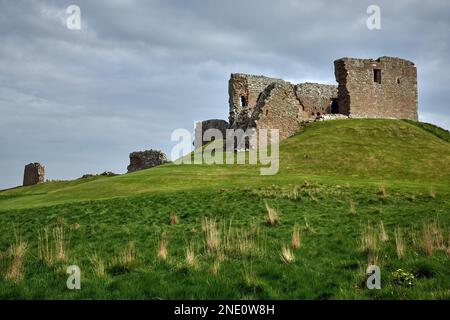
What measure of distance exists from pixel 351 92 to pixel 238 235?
39.4 metres

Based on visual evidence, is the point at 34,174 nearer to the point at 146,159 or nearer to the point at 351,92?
the point at 146,159

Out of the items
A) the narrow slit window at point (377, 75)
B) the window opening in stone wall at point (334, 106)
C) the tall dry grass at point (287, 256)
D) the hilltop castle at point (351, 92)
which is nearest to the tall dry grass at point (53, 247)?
the tall dry grass at point (287, 256)

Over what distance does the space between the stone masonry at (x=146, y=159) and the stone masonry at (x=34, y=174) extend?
12.3m

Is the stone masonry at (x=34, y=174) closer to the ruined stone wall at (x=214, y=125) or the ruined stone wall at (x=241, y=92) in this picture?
the ruined stone wall at (x=214, y=125)

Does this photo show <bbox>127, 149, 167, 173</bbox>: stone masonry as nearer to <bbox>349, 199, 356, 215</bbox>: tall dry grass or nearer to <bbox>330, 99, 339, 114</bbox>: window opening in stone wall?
<bbox>330, 99, 339, 114</bbox>: window opening in stone wall

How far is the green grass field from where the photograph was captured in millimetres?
8141

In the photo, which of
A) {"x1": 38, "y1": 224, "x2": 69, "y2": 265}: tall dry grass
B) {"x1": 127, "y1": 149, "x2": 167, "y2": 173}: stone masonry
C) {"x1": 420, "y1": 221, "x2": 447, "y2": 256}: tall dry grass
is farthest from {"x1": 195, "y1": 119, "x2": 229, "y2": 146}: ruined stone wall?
{"x1": 420, "y1": 221, "x2": 447, "y2": 256}: tall dry grass

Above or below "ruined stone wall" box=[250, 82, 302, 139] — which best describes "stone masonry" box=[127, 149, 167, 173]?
below

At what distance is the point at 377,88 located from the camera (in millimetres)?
49281

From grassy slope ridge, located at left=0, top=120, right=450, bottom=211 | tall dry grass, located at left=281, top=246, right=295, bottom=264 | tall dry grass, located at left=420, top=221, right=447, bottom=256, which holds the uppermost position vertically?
grassy slope ridge, located at left=0, top=120, right=450, bottom=211

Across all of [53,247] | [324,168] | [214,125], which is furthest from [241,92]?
[53,247]

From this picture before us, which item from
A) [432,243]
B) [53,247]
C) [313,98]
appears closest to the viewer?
[432,243]
